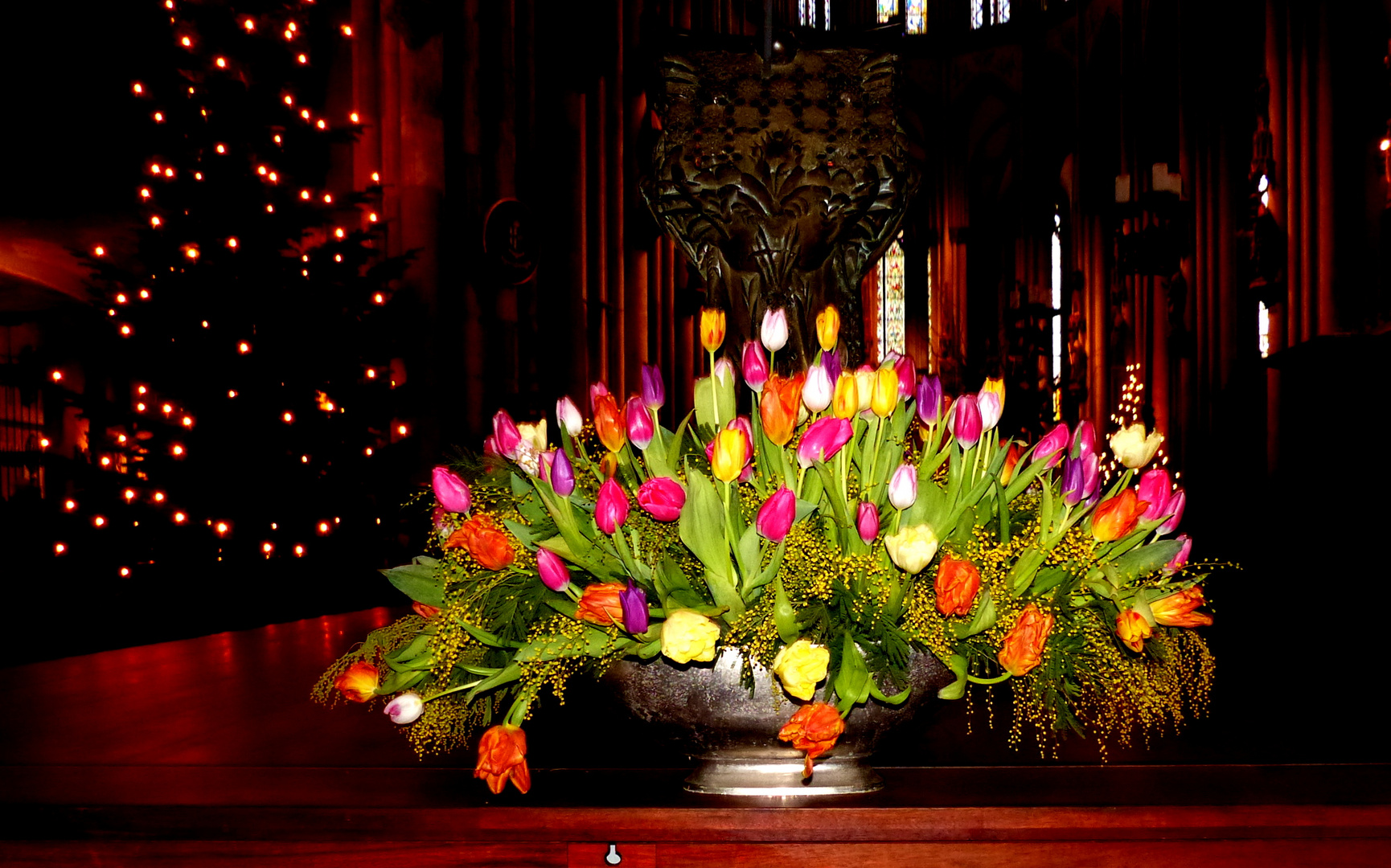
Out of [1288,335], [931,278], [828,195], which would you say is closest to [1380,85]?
[1288,335]

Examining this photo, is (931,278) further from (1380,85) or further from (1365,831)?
(1365,831)

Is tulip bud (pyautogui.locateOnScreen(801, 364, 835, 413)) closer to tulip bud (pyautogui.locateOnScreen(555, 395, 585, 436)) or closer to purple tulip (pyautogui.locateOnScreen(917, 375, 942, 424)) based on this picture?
purple tulip (pyautogui.locateOnScreen(917, 375, 942, 424))

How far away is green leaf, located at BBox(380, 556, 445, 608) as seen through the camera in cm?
113

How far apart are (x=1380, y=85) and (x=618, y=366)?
583 centimetres

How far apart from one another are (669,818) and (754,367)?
1.28ft

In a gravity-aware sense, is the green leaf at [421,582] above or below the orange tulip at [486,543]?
below

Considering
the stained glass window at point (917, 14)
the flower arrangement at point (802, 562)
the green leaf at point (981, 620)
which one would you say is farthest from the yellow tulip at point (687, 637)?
the stained glass window at point (917, 14)

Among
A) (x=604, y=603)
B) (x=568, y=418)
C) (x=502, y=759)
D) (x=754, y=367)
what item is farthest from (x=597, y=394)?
(x=502, y=759)

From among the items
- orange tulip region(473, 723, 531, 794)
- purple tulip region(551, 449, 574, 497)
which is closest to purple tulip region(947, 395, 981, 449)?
purple tulip region(551, 449, 574, 497)

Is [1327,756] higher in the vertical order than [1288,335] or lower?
lower

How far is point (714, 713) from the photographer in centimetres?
98

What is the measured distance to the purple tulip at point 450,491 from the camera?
1.03 metres

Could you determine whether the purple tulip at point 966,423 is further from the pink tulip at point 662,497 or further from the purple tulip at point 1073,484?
the pink tulip at point 662,497

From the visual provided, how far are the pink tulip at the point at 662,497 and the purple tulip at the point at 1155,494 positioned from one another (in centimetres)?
42
